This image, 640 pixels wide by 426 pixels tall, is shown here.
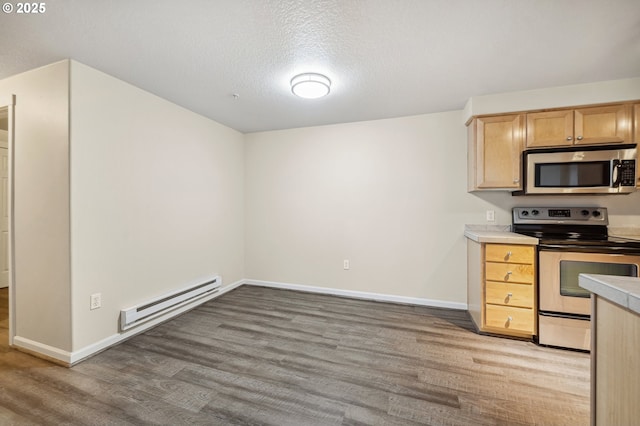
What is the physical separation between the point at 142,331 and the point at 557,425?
3.33 m

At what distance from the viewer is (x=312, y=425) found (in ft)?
5.01

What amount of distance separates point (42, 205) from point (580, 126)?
4835 mm

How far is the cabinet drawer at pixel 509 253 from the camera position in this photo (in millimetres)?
2439

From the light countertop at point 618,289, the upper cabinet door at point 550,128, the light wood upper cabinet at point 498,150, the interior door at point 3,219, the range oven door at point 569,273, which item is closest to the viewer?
the light countertop at point 618,289

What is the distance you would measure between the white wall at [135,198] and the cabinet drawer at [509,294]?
10.8ft

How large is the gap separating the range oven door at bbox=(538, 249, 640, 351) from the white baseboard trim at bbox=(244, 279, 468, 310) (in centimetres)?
89

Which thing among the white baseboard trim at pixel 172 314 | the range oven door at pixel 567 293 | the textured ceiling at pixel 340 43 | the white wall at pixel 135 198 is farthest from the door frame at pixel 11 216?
the range oven door at pixel 567 293

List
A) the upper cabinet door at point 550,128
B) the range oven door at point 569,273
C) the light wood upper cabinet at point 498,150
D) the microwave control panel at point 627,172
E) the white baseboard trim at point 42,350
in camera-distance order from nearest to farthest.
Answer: the white baseboard trim at point 42,350
the range oven door at point 569,273
the microwave control panel at point 627,172
the upper cabinet door at point 550,128
the light wood upper cabinet at point 498,150

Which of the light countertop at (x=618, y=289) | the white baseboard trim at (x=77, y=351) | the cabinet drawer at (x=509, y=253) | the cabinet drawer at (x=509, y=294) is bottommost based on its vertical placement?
the white baseboard trim at (x=77, y=351)

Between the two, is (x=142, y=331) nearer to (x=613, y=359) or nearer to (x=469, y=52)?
(x=613, y=359)

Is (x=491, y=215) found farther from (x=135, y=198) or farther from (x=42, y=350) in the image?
(x=42, y=350)

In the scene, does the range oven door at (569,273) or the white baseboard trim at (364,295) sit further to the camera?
the white baseboard trim at (364,295)

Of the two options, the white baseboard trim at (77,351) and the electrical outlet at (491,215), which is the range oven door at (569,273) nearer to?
the electrical outlet at (491,215)

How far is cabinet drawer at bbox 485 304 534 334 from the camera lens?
244cm
